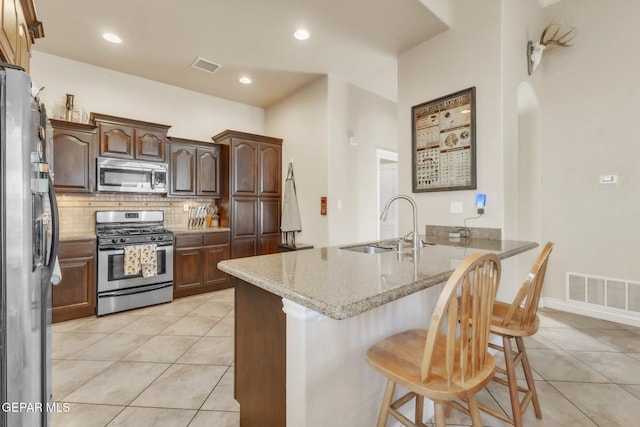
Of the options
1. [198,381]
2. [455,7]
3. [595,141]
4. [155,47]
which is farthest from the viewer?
[155,47]

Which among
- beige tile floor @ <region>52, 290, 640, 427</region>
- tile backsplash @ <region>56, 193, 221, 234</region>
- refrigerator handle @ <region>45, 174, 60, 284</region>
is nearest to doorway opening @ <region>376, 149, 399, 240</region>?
beige tile floor @ <region>52, 290, 640, 427</region>

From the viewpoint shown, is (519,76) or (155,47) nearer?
(519,76)

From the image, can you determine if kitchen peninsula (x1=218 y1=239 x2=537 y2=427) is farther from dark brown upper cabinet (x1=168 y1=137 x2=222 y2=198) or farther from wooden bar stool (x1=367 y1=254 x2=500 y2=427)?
dark brown upper cabinet (x1=168 y1=137 x2=222 y2=198)

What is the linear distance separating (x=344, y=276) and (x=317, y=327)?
0.22 metres

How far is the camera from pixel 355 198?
4324 mm

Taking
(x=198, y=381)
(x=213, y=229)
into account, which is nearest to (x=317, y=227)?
(x=213, y=229)

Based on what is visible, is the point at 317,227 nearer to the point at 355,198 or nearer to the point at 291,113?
the point at 355,198

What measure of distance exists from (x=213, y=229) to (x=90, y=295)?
1.53 metres

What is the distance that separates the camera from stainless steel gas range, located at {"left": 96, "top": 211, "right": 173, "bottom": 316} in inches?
125

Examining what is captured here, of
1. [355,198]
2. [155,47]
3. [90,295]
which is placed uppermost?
[155,47]

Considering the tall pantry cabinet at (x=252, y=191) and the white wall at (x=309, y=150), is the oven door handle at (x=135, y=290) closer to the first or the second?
the tall pantry cabinet at (x=252, y=191)

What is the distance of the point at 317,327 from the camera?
1.11m

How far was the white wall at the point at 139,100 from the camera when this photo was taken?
11.2 ft

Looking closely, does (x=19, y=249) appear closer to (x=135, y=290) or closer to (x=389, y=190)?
(x=135, y=290)
